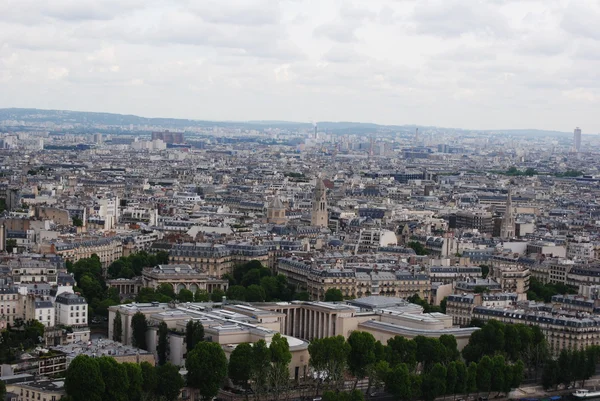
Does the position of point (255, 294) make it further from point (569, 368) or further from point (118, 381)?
point (118, 381)

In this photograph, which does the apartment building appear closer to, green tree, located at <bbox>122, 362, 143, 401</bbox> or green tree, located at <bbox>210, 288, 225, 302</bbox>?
green tree, located at <bbox>210, 288, 225, 302</bbox>

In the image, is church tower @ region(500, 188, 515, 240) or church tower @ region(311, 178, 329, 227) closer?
church tower @ region(500, 188, 515, 240)

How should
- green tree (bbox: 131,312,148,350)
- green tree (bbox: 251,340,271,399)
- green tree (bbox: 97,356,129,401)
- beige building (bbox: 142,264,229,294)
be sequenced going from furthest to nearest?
1. beige building (bbox: 142,264,229,294)
2. green tree (bbox: 131,312,148,350)
3. green tree (bbox: 251,340,271,399)
4. green tree (bbox: 97,356,129,401)

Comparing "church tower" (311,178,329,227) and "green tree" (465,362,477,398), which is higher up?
"church tower" (311,178,329,227)

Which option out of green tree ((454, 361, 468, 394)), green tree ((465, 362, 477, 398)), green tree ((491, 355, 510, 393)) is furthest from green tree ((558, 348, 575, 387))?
green tree ((454, 361, 468, 394))

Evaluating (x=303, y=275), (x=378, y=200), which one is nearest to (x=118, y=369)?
(x=303, y=275)

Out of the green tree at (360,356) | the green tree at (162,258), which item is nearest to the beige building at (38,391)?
the green tree at (360,356)

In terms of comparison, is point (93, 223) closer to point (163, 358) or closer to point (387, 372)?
point (163, 358)

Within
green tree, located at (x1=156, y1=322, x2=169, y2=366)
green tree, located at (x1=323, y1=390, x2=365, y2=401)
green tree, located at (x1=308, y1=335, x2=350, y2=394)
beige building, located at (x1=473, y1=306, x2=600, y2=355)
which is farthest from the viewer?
beige building, located at (x1=473, y1=306, x2=600, y2=355)
